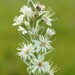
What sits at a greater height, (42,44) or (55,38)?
(55,38)

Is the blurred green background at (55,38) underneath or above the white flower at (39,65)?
above

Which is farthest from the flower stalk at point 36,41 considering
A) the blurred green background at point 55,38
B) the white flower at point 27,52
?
the blurred green background at point 55,38

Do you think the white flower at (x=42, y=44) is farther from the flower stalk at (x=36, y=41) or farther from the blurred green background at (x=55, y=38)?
the blurred green background at (x=55, y=38)

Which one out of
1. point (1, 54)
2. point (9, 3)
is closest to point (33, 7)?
point (1, 54)

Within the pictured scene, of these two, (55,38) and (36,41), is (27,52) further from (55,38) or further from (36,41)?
(55,38)

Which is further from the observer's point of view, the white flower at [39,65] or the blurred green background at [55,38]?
the blurred green background at [55,38]

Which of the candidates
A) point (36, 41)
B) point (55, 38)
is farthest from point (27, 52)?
point (55, 38)

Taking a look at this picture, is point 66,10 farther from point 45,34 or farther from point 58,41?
point 45,34
